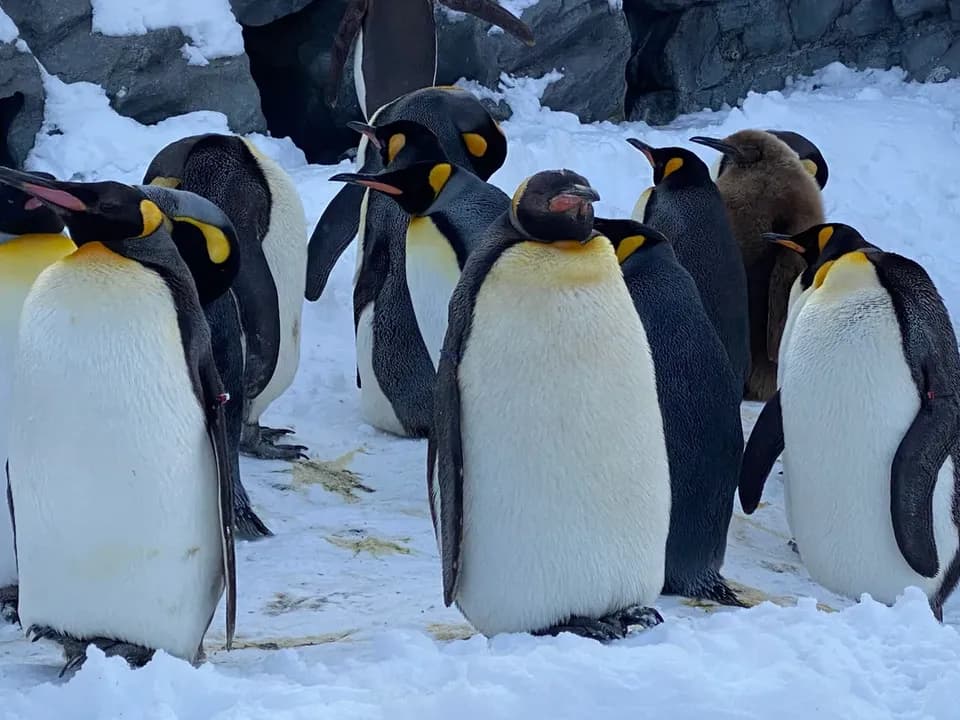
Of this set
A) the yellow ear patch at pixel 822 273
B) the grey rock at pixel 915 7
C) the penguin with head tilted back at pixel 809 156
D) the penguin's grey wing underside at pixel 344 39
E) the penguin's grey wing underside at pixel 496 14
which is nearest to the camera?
the yellow ear patch at pixel 822 273

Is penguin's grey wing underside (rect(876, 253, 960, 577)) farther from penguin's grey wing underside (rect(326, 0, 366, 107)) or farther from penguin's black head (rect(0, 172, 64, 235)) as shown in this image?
penguin's grey wing underside (rect(326, 0, 366, 107))

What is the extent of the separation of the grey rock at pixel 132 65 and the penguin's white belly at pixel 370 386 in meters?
3.58

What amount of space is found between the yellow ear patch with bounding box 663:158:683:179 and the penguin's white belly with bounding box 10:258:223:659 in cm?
281

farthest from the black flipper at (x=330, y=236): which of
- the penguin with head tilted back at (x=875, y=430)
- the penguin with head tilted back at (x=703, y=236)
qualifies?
the penguin with head tilted back at (x=875, y=430)

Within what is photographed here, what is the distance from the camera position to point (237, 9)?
8758 mm

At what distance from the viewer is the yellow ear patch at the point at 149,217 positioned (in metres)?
2.60

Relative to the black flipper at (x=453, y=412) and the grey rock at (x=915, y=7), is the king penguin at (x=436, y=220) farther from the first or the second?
the grey rock at (x=915, y=7)

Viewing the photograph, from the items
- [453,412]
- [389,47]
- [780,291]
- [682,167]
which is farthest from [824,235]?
[389,47]

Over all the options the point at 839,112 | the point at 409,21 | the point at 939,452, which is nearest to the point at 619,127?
the point at 839,112

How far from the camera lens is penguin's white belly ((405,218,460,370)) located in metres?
4.17

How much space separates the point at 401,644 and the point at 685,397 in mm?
1372

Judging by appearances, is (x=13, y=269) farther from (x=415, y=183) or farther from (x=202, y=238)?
(x=415, y=183)

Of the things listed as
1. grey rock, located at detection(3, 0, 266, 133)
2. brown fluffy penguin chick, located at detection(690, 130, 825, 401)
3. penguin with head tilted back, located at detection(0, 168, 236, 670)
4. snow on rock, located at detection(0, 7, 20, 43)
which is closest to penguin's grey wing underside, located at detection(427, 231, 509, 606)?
penguin with head tilted back, located at detection(0, 168, 236, 670)

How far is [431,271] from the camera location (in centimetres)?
420
